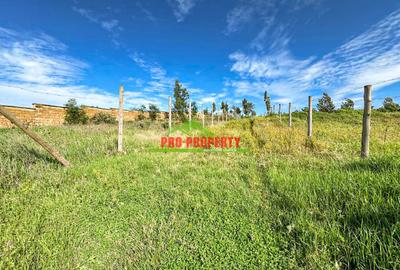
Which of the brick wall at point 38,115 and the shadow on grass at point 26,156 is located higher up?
the brick wall at point 38,115

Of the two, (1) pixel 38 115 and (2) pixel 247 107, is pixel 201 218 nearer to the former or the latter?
(1) pixel 38 115

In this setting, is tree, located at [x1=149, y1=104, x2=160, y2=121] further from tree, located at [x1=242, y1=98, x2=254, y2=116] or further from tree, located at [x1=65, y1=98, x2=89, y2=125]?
tree, located at [x1=242, y1=98, x2=254, y2=116]

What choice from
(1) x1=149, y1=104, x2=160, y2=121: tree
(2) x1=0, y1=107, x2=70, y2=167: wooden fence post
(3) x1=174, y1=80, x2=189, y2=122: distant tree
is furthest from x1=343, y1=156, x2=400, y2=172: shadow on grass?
(1) x1=149, y1=104, x2=160, y2=121: tree

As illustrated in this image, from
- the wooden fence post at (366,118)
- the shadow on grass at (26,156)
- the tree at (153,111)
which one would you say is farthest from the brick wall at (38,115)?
the wooden fence post at (366,118)

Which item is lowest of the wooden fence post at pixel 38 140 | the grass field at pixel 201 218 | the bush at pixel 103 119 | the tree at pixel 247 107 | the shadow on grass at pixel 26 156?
the grass field at pixel 201 218

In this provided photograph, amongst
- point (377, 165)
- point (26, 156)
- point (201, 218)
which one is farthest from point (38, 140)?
point (377, 165)

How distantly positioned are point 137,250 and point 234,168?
2422 millimetres

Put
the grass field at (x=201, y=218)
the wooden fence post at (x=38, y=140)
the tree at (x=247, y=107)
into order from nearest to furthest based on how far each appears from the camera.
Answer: the grass field at (x=201, y=218) < the wooden fence post at (x=38, y=140) < the tree at (x=247, y=107)

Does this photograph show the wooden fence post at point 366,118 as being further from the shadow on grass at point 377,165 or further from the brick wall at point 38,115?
the brick wall at point 38,115

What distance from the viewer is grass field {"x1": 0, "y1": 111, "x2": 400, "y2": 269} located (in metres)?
1.50

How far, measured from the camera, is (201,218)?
207cm

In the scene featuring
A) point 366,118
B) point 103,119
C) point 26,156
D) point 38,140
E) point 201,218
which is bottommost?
point 201,218

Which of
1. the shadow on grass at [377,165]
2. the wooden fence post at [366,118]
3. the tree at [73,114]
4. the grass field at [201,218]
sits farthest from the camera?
the tree at [73,114]

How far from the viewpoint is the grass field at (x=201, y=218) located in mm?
1504
